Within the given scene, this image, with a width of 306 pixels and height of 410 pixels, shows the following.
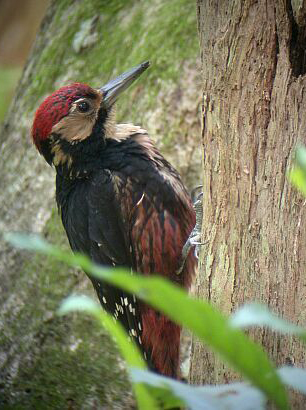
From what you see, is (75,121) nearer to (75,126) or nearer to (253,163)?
(75,126)

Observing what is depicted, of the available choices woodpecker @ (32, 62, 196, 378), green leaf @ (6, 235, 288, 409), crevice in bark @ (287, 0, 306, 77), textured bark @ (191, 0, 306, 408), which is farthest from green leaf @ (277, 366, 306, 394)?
woodpecker @ (32, 62, 196, 378)

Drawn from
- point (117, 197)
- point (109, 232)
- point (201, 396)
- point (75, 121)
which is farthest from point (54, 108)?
point (201, 396)

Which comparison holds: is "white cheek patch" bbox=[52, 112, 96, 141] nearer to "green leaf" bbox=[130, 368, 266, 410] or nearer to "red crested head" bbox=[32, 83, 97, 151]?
"red crested head" bbox=[32, 83, 97, 151]

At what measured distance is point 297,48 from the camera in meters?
2.12

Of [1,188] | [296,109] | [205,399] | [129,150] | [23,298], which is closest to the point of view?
[205,399]

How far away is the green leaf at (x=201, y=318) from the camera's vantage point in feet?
3.23

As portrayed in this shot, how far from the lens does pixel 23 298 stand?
3891 millimetres

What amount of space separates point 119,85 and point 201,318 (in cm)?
237

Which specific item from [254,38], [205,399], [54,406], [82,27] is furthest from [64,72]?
[205,399]

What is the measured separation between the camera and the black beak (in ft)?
10.6

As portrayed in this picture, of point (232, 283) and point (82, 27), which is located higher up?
point (82, 27)

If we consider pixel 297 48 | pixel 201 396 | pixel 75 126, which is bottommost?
pixel 201 396

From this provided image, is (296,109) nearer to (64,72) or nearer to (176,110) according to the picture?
(176,110)

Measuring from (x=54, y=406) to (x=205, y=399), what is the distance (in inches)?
106
